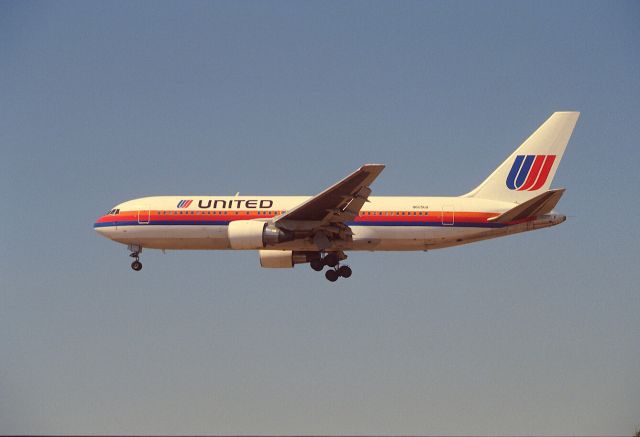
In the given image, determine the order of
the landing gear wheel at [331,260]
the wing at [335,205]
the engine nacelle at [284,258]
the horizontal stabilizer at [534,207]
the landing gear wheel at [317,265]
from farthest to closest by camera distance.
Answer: the engine nacelle at [284,258], the landing gear wheel at [317,265], the landing gear wheel at [331,260], the horizontal stabilizer at [534,207], the wing at [335,205]

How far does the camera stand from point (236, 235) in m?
45.3

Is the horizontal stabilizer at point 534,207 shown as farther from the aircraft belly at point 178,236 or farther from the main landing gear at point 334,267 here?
the aircraft belly at point 178,236

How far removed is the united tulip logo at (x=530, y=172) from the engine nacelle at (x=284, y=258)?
1108 cm

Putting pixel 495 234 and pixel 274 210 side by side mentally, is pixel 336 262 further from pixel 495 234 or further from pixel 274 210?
pixel 495 234

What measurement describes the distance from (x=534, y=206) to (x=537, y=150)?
6301 millimetres

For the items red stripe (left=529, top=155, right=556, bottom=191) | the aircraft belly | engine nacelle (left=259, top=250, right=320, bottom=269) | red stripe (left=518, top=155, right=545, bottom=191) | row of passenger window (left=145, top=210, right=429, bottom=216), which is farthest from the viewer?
red stripe (left=529, top=155, right=556, bottom=191)

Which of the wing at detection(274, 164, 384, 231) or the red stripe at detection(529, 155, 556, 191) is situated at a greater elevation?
the red stripe at detection(529, 155, 556, 191)

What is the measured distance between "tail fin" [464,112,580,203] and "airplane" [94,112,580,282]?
0.17 feet

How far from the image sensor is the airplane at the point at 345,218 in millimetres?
45531

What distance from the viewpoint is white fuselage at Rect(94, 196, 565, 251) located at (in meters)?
47.1

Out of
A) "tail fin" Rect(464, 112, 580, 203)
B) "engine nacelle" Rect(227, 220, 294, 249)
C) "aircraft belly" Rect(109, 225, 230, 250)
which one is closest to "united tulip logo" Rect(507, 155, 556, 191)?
"tail fin" Rect(464, 112, 580, 203)

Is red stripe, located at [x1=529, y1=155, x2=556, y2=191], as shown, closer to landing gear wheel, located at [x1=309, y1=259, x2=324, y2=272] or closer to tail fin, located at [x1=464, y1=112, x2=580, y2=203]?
tail fin, located at [x1=464, y1=112, x2=580, y2=203]

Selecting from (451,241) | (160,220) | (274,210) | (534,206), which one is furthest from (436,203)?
(160,220)

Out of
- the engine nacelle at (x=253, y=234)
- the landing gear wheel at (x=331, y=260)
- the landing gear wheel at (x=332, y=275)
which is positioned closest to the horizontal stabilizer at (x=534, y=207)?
the landing gear wheel at (x=331, y=260)
